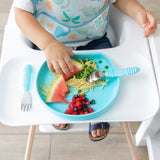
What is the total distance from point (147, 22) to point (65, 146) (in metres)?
0.80

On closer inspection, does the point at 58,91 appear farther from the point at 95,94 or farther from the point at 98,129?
the point at 98,129

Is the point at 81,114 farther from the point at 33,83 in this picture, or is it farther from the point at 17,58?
the point at 17,58

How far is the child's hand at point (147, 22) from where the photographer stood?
81 cm

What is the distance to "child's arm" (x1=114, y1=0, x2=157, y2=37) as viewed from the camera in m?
0.81

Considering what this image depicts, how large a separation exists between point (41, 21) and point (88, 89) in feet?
1.20

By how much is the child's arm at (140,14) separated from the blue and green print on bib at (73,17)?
0.06 metres

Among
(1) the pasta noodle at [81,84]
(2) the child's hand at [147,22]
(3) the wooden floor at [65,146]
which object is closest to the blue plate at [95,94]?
(1) the pasta noodle at [81,84]

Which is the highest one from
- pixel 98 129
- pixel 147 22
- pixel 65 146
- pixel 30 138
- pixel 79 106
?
pixel 147 22

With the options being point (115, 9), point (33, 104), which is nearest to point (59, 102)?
point (33, 104)

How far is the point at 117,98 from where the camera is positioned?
2.35ft

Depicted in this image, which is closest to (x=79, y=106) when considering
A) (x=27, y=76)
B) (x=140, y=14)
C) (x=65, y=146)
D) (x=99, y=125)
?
(x=27, y=76)

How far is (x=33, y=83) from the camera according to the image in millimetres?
743

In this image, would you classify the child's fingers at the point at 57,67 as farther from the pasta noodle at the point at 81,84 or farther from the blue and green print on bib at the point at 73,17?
the blue and green print on bib at the point at 73,17

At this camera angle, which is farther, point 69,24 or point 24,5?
point 69,24
